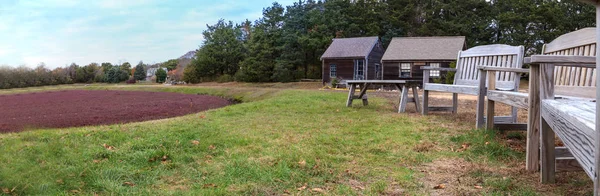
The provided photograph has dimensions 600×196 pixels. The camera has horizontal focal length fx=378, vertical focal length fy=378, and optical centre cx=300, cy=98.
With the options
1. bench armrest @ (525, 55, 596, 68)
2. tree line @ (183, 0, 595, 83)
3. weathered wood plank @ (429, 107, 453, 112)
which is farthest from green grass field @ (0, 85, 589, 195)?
tree line @ (183, 0, 595, 83)

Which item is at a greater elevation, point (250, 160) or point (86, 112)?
A: point (250, 160)

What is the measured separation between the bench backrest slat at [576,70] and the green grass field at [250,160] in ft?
2.53

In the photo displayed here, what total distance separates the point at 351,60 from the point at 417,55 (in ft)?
15.5

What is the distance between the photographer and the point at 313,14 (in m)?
34.0

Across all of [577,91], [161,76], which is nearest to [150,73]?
[161,76]

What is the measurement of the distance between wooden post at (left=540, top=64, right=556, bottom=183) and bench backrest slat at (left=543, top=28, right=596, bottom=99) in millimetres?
619

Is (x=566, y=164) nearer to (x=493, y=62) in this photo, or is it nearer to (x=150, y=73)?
(x=493, y=62)

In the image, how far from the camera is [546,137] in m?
2.70

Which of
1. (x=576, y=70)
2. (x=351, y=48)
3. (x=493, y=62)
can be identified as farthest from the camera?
(x=351, y=48)

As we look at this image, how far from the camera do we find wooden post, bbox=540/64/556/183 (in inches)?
105

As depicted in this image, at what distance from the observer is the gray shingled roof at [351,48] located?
87.7 feet

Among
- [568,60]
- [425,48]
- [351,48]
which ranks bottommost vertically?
[568,60]

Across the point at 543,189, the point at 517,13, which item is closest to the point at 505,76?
the point at 543,189

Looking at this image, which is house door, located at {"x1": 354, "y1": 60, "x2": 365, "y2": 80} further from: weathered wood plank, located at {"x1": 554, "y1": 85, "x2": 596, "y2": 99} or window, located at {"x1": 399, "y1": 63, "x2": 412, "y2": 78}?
weathered wood plank, located at {"x1": 554, "y1": 85, "x2": 596, "y2": 99}
